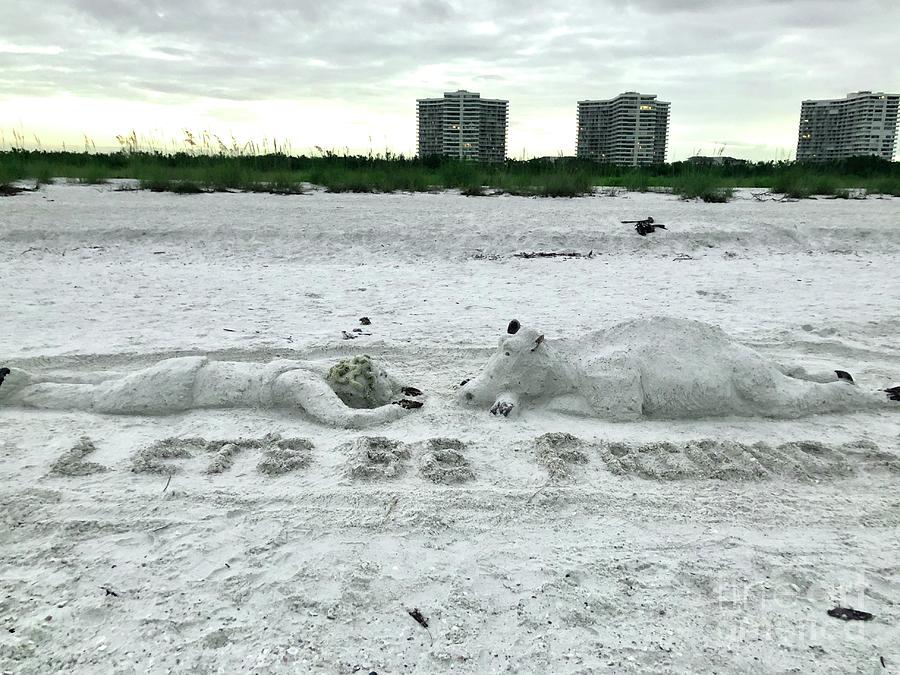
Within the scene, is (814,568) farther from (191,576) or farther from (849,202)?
(849,202)

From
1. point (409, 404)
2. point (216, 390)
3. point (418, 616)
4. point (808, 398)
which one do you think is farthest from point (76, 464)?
point (808, 398)

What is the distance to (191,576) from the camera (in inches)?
85.6

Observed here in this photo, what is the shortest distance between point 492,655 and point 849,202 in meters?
13.8

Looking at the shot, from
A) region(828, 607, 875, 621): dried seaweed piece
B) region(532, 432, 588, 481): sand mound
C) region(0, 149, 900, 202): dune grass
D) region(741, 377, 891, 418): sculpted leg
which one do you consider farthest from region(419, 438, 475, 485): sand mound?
region(0, 149, 900, 202): dune grass

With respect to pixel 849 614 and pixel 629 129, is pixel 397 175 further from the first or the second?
pixel 629 129

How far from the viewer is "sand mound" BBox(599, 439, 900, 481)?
2.89 m

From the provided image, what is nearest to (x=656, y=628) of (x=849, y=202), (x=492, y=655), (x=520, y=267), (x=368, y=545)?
(x=492, y=655)

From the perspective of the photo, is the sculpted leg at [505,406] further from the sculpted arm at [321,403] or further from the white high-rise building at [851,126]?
the white high-rise building at [851,126]

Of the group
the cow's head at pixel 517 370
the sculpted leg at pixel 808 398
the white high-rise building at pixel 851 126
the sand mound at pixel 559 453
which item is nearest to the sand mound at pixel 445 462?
the sand mound at pixel 559 453

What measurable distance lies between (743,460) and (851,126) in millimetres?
35435

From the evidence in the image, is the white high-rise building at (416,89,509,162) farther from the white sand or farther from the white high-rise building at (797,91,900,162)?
the white sand

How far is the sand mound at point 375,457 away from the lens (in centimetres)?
284

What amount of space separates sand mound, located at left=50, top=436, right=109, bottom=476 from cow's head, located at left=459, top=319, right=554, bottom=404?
6.26ft

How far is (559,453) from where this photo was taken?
9.98ft
